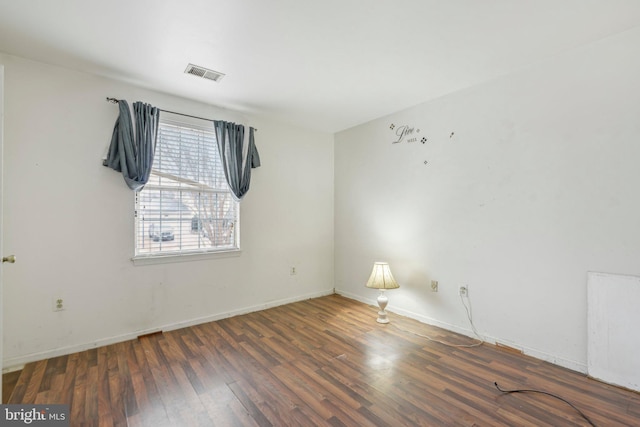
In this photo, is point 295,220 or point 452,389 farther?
point 295,220

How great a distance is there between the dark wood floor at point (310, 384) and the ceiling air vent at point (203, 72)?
261 cm

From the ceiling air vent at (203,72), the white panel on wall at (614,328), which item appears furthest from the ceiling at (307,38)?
the white panel on wall at (614,328)

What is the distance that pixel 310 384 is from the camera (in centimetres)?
222

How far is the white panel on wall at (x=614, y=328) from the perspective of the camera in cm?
215

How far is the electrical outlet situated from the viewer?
105 inches

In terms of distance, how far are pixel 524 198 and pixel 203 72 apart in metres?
3.20

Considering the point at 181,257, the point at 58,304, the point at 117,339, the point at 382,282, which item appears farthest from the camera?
the point at 382,282

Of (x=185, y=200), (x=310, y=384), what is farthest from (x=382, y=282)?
(x=185, y=200)

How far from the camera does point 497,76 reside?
9.33 ft

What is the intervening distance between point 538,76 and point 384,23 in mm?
1567

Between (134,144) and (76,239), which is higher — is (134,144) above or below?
above

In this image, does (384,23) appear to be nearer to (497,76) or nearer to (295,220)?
(497,76)

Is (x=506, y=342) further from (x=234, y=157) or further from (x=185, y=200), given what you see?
(x=185, y=200)

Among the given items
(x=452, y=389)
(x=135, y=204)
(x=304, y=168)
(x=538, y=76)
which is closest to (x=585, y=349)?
(x=452, y=389)
